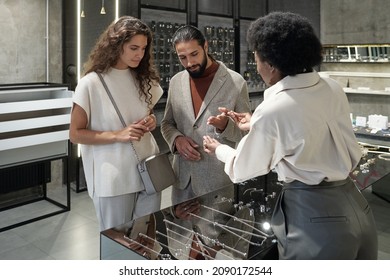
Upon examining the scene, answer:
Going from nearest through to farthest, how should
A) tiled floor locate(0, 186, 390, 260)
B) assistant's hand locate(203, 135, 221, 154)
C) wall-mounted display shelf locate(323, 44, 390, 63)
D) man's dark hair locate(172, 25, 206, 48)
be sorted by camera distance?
assistant's hand locate(203, 135, 221, 154) → man's dark hair locate(172, 25, 206, 48) → tiled floor locate(0, 186, 390, 260) → wall-mounted display shelf locate(323, 44, 390, 63)

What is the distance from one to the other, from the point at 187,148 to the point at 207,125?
0.16m

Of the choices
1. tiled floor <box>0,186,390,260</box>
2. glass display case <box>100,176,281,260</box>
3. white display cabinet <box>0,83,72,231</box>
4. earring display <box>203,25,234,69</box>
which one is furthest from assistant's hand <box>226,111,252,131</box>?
earring display <box>203,25,234,69</box>

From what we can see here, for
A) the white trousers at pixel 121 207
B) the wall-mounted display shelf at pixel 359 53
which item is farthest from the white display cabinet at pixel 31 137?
the wall-mounted display shelf at pixel 359 53

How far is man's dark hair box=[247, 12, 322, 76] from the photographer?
1309 millimetres

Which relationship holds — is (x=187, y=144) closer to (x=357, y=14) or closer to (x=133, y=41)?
(x=133, y=41)

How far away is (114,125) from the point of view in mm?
1936

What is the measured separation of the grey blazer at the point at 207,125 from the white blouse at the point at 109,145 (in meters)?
0.29

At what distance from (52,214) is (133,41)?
2.66 metres

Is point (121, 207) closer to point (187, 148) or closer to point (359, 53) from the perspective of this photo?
point (187, 148)

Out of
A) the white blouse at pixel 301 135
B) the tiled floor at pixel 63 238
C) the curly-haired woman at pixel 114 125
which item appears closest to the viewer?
the white blouse at pixel 301 135

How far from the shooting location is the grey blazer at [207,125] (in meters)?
2.13

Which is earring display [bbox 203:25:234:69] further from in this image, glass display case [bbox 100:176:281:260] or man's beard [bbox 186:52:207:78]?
glass display case [bbox 100:176:281:260]

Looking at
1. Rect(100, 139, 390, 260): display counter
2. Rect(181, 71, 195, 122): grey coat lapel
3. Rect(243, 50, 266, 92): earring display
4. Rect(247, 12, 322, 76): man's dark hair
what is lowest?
Rect(100, 139, 390, 260): display counter

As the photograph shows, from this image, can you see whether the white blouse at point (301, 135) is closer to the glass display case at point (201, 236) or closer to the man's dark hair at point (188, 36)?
the glass display case at point (201, 236)
